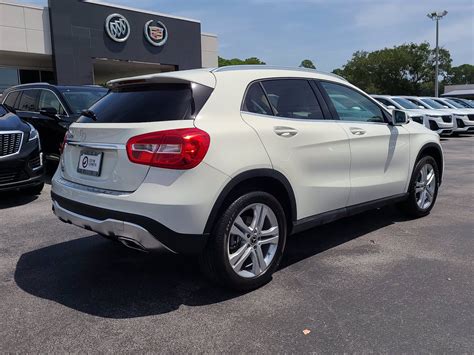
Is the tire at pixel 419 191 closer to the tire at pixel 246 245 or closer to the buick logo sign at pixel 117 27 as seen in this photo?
the tire at pixel 246 245

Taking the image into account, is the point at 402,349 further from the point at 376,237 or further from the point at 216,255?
the point at 376,237

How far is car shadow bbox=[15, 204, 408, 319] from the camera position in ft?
11.0

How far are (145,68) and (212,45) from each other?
211 inches

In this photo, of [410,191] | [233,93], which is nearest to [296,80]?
[233,93]

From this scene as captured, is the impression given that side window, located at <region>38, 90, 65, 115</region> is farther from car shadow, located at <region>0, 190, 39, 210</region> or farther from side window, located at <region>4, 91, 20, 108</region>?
car shadow, located at <region>0, 190, 39, 210</region>

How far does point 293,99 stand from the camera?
397cm

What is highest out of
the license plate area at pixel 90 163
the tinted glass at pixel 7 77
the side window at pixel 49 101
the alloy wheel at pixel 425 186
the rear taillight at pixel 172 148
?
the tinted glass at pixel 7 77

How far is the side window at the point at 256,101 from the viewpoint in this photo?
11.8 ft

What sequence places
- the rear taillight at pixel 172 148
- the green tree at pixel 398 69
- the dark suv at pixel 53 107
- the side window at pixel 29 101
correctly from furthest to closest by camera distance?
the green tree at pixel 398 69
the side window at pixel 29 101
the dark suv at pixel 53 107
the rear taillight at pixel 172 148

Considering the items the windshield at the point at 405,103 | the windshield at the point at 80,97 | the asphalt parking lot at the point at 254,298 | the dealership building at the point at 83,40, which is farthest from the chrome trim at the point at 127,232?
the dealership building at the point at 83,40

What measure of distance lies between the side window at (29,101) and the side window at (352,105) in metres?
6.47

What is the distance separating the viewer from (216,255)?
3236mm

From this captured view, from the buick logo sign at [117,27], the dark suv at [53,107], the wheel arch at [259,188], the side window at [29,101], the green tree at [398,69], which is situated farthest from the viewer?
the green tree at [398,69]

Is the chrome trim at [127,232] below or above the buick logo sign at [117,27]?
below
